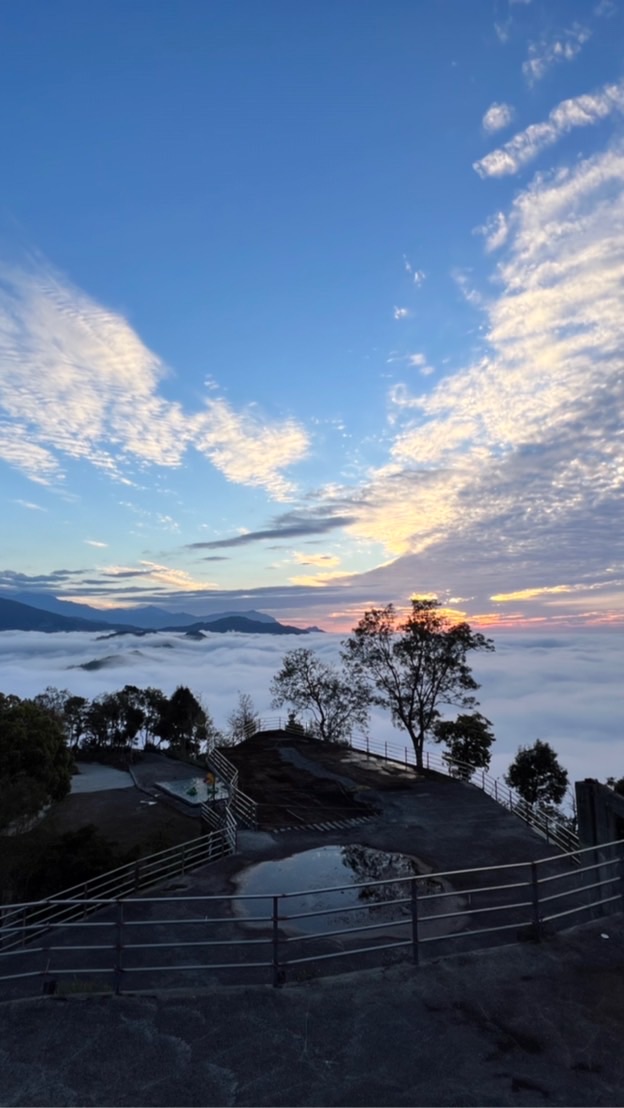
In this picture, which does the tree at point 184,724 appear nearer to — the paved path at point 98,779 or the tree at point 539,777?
the paved path at point 98,779

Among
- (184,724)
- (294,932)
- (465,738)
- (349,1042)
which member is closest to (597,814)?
(294,932)

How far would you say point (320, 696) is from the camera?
4909 cm

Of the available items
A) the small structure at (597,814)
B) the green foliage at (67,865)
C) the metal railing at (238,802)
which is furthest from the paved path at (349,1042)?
the green foliage at (67,865)

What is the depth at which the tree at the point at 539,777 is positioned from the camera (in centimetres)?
4319

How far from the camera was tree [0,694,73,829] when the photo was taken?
29062 millimetres

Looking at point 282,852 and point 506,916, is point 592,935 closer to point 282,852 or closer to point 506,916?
point 506,916

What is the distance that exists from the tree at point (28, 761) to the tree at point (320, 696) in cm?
1905

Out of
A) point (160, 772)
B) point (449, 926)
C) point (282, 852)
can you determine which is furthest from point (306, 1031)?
point (160, 772)

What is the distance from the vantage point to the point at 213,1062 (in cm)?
562

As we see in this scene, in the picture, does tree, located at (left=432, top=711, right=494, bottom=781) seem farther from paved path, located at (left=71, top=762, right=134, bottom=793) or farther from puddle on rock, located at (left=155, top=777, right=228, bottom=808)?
paved path, located at (left=71, top=762, right=134, bottom=793)

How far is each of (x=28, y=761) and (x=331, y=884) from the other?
77.2 feet

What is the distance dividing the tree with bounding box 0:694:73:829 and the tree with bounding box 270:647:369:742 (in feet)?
62.5

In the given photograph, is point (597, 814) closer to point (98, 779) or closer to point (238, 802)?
point (238, 802)

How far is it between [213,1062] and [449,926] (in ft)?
25.7
